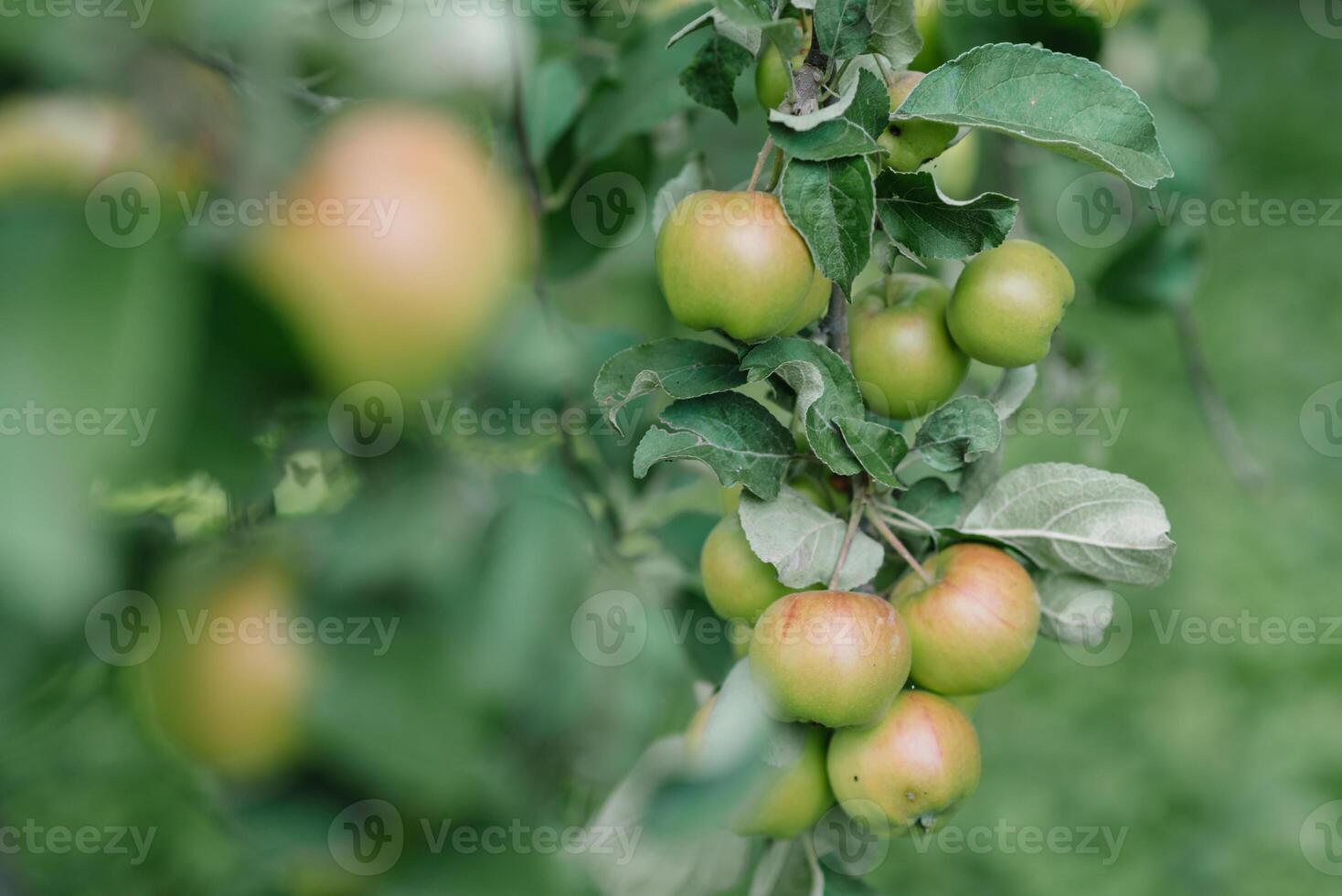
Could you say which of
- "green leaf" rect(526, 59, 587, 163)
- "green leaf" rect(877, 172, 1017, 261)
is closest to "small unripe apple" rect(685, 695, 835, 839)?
"green leaf" rect(877, 172, 1017, 261)

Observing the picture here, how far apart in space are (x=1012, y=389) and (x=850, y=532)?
0.61 feet

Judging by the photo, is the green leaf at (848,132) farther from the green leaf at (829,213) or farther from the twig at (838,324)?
the twig at (838,324)

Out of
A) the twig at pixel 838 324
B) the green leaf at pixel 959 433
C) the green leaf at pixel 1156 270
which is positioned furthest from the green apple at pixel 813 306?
the green leaf at pixel 1156 270

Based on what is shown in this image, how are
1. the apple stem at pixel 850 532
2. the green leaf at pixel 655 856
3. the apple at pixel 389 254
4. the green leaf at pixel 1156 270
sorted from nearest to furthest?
the apple at pixel 389 254, the green leaf at pixel 655 856, the apple stem at pixel 850 532, the green leaf at pixel 1156 270

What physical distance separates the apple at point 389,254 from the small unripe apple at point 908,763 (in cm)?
50

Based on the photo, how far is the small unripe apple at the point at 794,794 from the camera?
754 millimetres

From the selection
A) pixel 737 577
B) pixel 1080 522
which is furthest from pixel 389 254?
pixel 1080 522

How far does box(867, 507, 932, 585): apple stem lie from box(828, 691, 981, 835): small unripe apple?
8 cm

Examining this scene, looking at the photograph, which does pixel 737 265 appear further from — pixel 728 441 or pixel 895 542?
pixel 895 542

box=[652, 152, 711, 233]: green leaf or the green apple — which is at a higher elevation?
box=[652, 152, 711, 233]: green leaf

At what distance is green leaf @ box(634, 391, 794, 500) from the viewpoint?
72 centimetres

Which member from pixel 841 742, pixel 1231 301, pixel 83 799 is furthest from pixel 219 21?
pixel 1231 301

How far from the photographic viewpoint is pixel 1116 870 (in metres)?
1.98

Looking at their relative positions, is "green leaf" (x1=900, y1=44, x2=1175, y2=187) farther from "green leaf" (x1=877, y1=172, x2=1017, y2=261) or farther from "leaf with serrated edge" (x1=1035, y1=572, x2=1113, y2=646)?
"leaf with serrated edge" (x1=1035, y1=572, x2=1113, y2=646)
